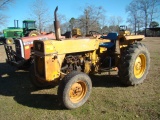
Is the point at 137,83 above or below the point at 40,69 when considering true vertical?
below

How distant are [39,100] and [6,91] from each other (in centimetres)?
143

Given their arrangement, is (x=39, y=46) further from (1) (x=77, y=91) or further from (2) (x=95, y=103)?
(2) (x=95, y=103)

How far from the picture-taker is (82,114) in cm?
438

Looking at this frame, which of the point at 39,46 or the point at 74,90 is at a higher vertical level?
the point at 39,46

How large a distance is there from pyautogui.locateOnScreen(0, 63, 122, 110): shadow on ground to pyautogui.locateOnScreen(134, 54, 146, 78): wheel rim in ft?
2.12

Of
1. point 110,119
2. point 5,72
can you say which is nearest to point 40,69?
point 110,119

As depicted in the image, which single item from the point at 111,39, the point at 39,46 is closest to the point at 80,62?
the point at 39,46

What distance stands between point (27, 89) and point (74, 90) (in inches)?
78.8

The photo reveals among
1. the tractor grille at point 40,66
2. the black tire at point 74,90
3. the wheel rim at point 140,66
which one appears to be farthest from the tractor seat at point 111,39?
the tractor grille at point 40,66

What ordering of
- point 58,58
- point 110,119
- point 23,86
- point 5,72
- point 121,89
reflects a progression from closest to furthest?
point 110,119 < point 58,58 < point 121,89 < point 23,86 < point 5,72

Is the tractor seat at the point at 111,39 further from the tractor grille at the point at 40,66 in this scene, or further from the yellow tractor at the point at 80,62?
the tractor grille at the point at 40,66

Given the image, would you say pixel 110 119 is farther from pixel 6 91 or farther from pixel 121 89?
pixel 6 91

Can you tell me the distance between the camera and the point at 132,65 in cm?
585

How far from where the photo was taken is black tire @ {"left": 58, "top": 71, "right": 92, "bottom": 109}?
4.52 m
